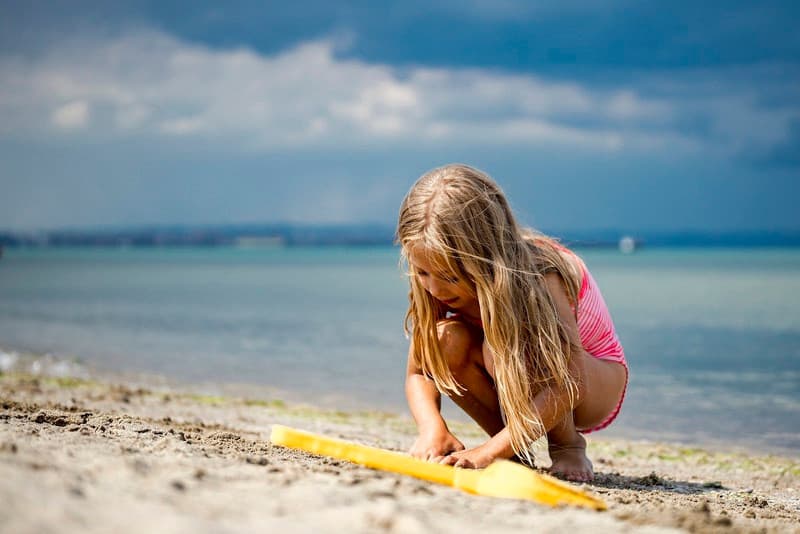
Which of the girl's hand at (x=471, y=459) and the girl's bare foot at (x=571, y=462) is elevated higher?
the girl's hand at (x=471, y=459)

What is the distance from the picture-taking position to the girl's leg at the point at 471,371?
354cm

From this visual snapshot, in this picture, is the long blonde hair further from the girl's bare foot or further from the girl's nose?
the girl's bare foot

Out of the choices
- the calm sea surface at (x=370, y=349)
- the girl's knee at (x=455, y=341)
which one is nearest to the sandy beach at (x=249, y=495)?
the girl's knee at (x=455, y=341)

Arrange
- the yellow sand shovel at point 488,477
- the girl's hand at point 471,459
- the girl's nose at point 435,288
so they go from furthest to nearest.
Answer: the girl's nose at point 435,288 < the girl's hand at point 471,459 < the yellow sand shovel at point 488,477

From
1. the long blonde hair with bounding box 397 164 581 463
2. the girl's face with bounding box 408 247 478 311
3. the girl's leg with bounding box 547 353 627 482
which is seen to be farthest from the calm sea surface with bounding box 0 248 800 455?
the girl's leg with bounding box 547 353 627 482

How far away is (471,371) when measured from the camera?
3.62m

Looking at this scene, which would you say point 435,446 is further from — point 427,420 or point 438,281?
point 438,281

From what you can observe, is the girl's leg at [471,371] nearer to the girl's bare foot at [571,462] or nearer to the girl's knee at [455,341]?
the girl's knee at [455,341]

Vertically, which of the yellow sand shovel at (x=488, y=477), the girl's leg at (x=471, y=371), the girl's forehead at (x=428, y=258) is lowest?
the yellow sand shovel at (x=488, y=477)

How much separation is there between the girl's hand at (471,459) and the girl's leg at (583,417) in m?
0.46

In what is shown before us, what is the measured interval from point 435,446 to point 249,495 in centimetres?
127

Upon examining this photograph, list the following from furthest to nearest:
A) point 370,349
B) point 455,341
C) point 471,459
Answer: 1. point 370,349
2. point 455,341
3. point 471,459

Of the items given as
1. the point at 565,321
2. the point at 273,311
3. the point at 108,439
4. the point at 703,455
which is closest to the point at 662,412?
the point at 703,455

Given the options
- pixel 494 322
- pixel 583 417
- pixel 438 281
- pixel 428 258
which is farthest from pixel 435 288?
pixel 583 417
